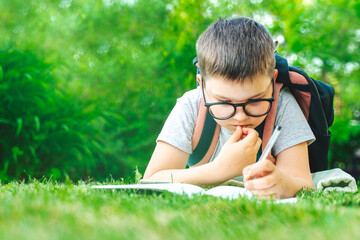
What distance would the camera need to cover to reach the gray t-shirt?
277cm

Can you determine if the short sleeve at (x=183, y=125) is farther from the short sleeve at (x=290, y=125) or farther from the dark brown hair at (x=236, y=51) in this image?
the short sleeve at (x=290, y=125)

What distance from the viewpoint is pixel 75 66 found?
6488mm

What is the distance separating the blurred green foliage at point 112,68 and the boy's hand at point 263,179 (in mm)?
3446

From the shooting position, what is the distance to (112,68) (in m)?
6.49

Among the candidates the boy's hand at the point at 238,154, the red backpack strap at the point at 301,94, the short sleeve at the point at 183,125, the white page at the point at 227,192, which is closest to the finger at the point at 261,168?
the white page at the point at 227,192

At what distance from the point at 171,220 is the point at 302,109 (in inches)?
76.2

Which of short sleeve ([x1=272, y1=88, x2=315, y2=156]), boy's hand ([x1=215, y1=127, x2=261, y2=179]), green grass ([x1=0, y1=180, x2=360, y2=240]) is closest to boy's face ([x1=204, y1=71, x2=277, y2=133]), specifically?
boy's hand ([x1=215, y1=127, x2=261, y2=179])

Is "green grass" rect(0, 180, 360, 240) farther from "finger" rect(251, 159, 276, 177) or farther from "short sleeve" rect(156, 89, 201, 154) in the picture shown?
"short sleeve" rect(156, 89, 201, 154)

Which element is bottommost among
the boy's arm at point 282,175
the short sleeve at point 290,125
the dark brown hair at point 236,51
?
the boy's arm at point 282,175

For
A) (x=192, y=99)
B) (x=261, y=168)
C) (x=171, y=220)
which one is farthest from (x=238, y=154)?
(x=171, y=220)

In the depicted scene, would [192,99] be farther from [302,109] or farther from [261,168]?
[261,168]

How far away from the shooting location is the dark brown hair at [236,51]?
94.0 inches

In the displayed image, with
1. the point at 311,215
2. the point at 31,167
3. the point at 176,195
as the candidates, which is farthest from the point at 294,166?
the point at 31,167

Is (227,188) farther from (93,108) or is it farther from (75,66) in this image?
(75,66)
